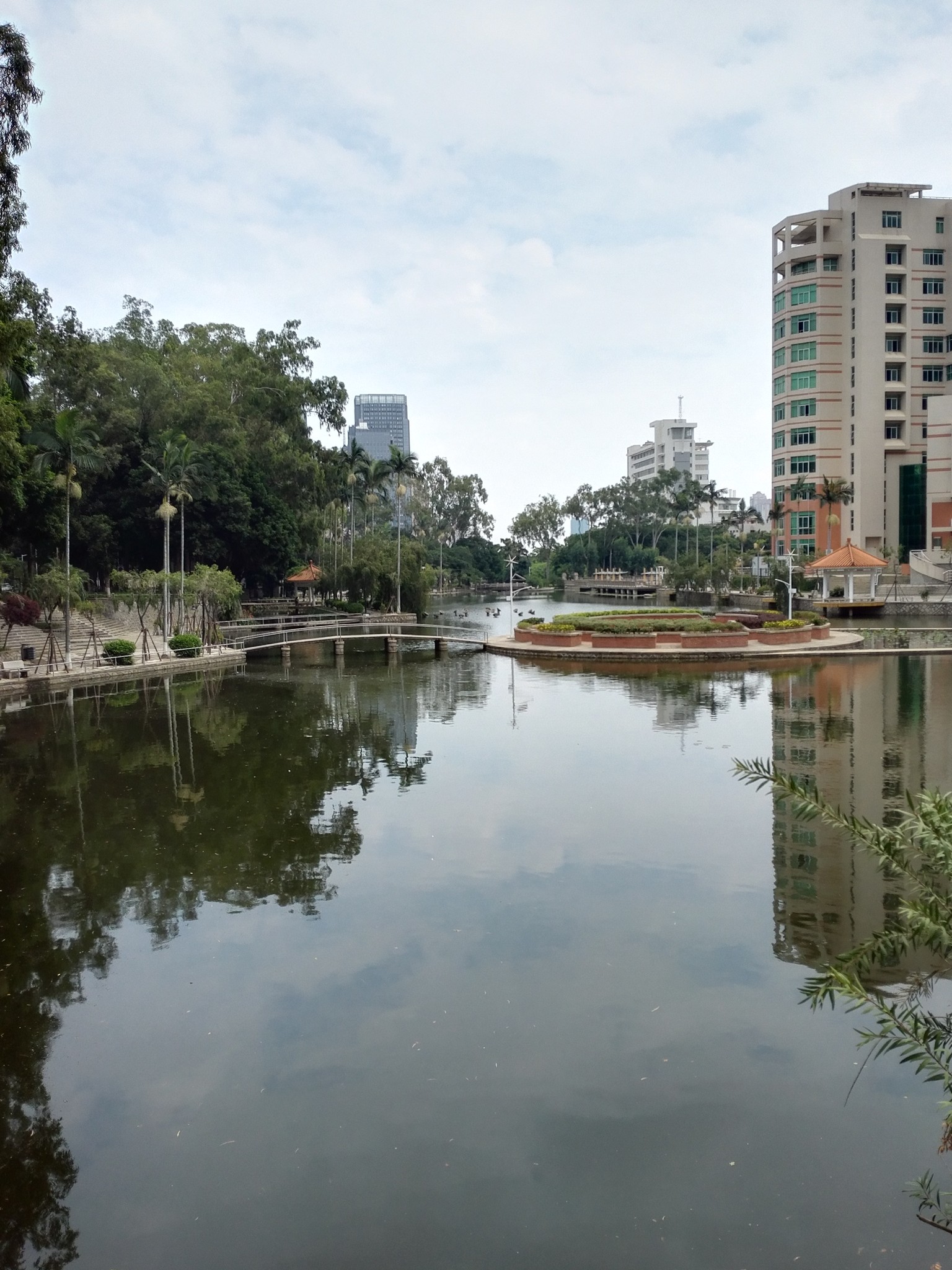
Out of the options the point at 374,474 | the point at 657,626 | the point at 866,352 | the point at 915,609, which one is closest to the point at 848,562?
the point at 915,609

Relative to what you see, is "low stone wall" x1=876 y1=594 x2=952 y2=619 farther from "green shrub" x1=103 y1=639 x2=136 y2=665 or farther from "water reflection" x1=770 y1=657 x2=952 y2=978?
"green shrub" x1=103 y1=639 x2=136 y2=665

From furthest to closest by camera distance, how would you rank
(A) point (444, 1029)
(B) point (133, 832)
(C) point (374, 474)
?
(C) point (374, 474) → (B) point (133, 832) → (A) point (444, 1029)

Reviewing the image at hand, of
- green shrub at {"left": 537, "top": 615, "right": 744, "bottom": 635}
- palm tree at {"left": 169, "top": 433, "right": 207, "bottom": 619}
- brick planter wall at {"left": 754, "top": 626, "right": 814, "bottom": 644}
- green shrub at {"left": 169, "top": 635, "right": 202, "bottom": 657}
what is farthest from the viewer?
palm tree at {"left": 169, "top": 433, "right": 207, "bottom": 619}

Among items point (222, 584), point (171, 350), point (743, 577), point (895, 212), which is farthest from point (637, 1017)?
point (895, 212)

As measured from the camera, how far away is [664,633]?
134 feet

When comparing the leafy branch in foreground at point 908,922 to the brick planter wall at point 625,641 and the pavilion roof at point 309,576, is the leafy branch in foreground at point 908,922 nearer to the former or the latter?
the brick planter wall at point 625,641

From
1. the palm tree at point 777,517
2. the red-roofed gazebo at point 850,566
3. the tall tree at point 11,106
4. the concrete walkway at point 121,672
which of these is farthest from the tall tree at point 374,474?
the tall tree at point 11,106

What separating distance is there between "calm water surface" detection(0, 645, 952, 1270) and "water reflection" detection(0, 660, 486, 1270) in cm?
6

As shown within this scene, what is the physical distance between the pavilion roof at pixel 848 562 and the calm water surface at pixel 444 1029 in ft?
154

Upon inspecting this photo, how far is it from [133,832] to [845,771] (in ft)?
43.3

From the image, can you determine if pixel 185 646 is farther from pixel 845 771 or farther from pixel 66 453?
pixel 845 771

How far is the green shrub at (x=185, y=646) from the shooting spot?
1587 inches

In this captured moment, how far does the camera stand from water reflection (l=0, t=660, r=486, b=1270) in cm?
766

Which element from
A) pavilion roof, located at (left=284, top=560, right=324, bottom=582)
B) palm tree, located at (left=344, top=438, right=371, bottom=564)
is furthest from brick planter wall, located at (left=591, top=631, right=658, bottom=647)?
palm tree, located at (left=344, top=438, right=371, bottom=564)
